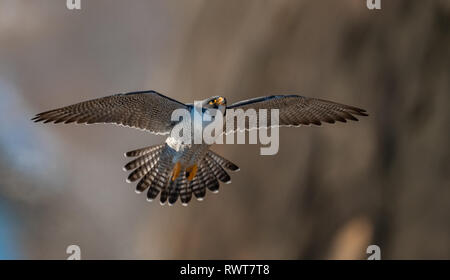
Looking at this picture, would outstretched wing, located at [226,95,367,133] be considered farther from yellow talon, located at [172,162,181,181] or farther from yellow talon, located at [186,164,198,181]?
yellow talon, located at [172,162,181,181]

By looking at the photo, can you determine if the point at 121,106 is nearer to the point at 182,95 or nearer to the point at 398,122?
the point at 182,95

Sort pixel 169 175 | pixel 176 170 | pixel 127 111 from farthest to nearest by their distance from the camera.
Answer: pixel 169 175, pixel 176 170, pixel 127 111

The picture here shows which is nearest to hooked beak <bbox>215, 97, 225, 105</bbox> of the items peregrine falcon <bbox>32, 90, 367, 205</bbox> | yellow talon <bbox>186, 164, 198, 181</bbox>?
peregrine falcon <bbox>32, 90, 367, 205</bbox>

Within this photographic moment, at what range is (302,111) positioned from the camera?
15.7ft

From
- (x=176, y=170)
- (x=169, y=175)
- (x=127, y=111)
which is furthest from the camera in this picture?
(x=169, y=175)

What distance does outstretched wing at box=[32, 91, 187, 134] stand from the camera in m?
4.29

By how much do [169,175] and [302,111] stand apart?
1.31m

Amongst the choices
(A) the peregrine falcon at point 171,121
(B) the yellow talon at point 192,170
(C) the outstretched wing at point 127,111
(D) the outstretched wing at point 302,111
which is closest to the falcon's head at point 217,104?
(A) the peregrine falcon at point 171,121

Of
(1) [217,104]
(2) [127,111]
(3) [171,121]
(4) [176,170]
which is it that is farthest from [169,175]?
(1) [217,104]

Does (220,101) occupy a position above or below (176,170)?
above

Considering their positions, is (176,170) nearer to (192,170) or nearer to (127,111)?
(192,170)

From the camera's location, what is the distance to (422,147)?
17.0 ft

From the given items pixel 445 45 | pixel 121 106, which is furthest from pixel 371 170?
pixel 121 106

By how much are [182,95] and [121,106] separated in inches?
40.2
